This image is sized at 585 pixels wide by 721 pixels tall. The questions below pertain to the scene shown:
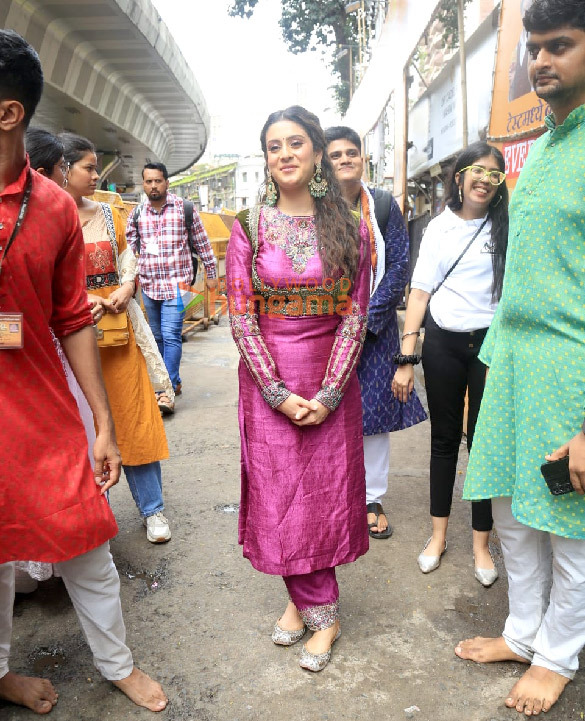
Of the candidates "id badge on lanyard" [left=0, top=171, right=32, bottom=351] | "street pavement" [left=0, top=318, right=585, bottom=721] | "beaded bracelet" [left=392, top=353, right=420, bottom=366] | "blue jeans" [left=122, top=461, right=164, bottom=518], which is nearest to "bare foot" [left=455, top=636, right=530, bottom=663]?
"street pavement" [left=0, top=318, right=585, bottom=721]

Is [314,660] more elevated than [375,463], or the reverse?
[375,463]

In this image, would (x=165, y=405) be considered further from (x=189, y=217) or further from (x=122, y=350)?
(x=122, y=350)

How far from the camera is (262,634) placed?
2.27 m

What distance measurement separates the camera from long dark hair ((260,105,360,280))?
2014mm

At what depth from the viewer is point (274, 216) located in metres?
2.07

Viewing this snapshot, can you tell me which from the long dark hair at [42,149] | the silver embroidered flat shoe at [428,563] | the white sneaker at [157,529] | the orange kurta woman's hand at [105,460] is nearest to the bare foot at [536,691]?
the silver embroidered flat shoe at [428,563]

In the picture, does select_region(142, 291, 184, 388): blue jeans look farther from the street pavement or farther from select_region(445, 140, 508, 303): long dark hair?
select_region(445, 140, 508, 303): long dark hair

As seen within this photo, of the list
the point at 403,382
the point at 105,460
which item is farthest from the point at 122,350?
the point at 403,382

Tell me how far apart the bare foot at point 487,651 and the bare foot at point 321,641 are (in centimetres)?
44

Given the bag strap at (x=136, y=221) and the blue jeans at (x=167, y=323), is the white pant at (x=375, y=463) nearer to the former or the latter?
the blue jeans at (x=167, y=323)

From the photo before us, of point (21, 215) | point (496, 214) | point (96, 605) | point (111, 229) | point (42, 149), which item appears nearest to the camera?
point (21, 215)

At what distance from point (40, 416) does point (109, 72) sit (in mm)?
9738

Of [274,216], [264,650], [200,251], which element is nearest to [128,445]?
[264,650]

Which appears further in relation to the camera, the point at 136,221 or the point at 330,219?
the point at 136,221
